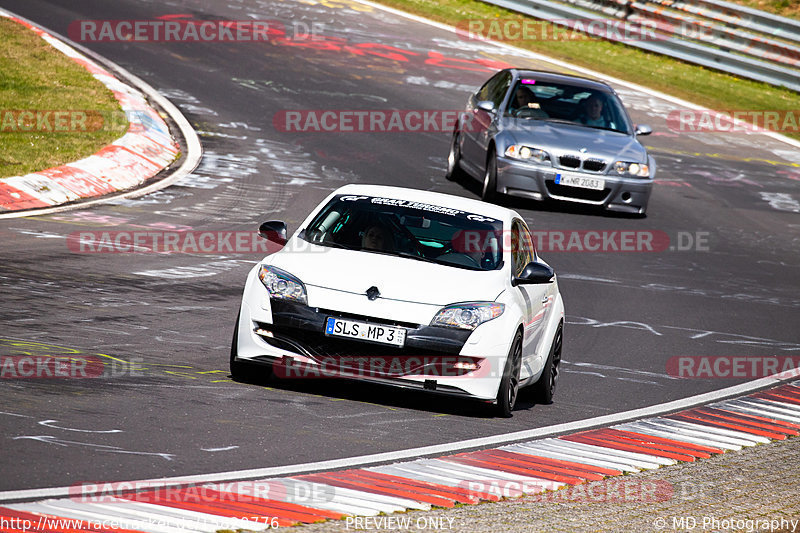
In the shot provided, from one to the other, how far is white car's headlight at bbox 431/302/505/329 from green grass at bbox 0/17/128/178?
27.4 feet

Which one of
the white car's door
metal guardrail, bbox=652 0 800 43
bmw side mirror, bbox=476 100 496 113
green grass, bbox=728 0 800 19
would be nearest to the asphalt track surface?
the white car's door

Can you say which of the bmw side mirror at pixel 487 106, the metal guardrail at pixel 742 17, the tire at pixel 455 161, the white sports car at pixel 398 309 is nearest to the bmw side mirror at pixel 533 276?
the white sports car at pixel 398 309

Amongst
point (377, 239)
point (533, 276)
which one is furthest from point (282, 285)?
point (533, 276)

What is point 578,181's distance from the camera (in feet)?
56.4

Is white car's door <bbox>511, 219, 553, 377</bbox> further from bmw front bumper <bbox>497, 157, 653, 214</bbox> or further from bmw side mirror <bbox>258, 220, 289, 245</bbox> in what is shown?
bmw front bumper <bbox>497, 157, 653, 214</bbox>

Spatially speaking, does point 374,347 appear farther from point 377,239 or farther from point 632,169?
point 632,169

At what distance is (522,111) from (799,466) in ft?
34.5

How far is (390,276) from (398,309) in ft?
1.08

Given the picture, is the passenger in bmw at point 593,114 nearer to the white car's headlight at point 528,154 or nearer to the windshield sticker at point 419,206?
the white car's headlight at point 528,154

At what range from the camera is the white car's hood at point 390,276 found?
821 centimetres

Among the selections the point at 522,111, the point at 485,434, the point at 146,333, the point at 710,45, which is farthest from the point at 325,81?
the point at 485,434

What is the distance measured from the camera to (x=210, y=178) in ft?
56.1

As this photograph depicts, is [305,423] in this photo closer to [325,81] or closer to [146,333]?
[146,333]

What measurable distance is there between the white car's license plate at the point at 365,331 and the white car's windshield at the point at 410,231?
0.98 meters
